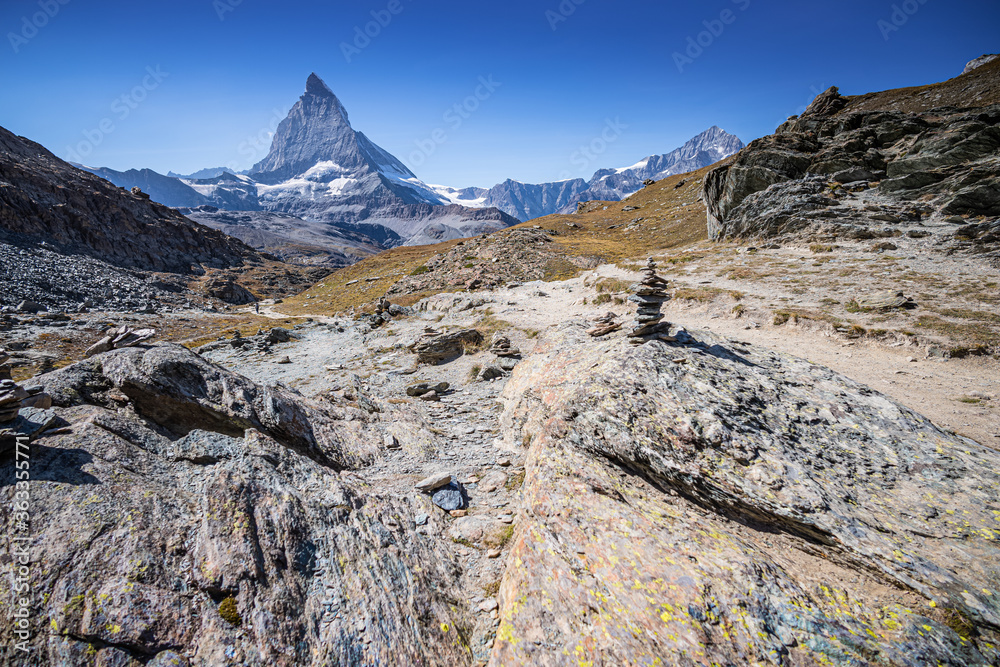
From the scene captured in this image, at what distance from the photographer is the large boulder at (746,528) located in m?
5.78

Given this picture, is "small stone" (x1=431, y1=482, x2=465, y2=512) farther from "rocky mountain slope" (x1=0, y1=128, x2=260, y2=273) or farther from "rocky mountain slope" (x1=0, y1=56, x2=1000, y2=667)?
"rocky mountain slope" (x1=0, y1=128, x2=260, y2=273)

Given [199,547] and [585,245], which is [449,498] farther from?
[585,245]

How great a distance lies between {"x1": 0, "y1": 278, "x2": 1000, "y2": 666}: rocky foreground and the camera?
18.3 ft

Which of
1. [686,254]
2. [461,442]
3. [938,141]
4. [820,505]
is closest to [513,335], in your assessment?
[461,442]

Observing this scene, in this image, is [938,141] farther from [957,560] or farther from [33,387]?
[33,387]

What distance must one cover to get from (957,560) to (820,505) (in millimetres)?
1920

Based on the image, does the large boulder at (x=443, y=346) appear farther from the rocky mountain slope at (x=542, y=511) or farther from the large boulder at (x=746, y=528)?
the large boulder at (x=746, y=528)

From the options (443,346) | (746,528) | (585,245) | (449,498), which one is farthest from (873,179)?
(449,498)

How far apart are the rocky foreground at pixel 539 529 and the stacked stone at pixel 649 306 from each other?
35.8 inches

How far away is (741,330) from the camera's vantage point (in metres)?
22.1

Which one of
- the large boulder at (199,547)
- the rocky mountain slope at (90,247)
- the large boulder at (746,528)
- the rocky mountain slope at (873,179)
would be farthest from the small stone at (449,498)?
the rocky mountain slope at (90,247)
